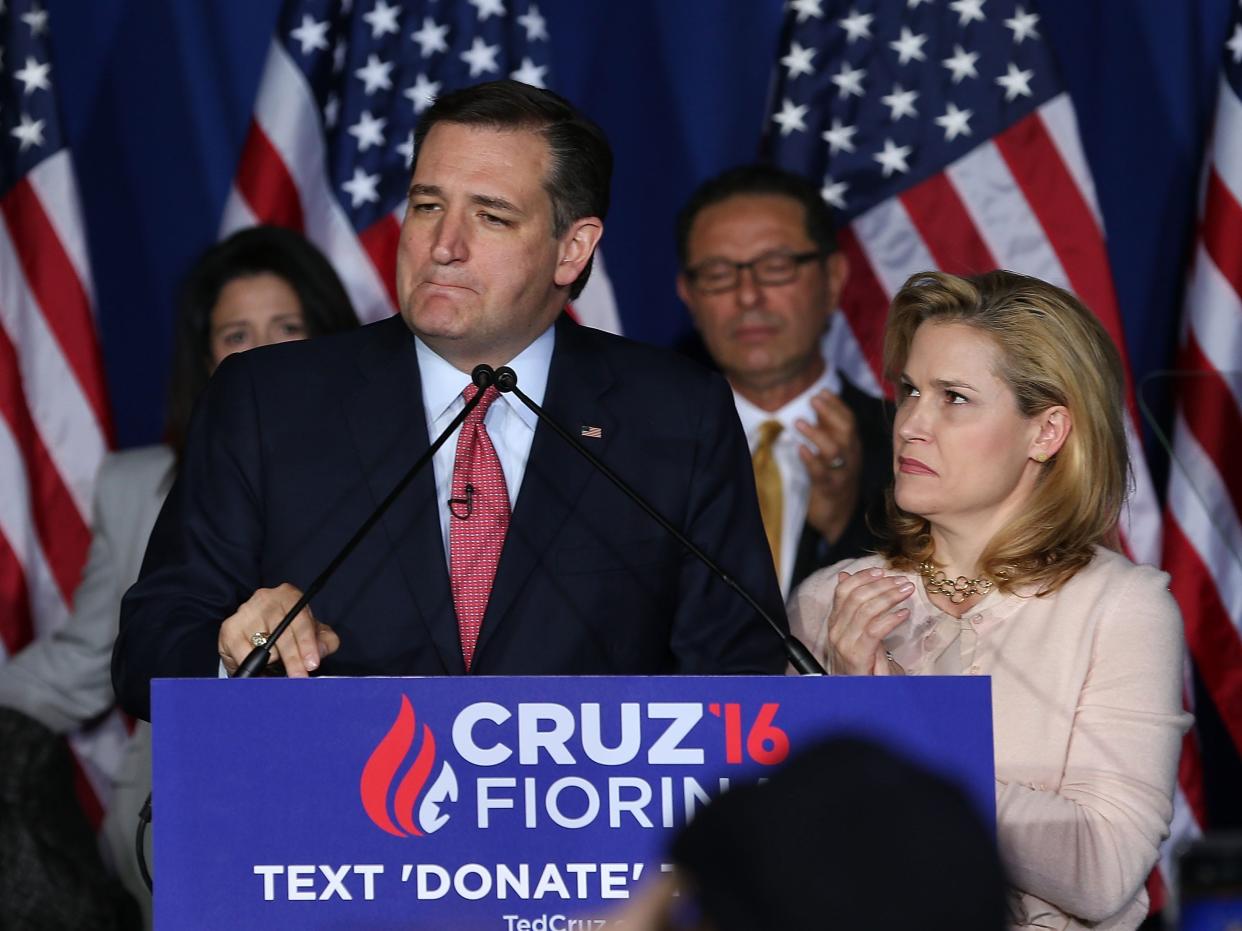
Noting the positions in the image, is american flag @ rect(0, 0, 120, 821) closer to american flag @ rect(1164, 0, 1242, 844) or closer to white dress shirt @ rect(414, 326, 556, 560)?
white dress shirt @ rect(414, 326, 556, 560)

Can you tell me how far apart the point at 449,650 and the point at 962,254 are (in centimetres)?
238

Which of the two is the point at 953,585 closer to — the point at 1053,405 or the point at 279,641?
the point at 1053,405

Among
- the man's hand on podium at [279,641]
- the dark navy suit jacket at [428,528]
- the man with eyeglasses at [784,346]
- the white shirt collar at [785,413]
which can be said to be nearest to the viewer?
the man's hand on podium at [279,641]

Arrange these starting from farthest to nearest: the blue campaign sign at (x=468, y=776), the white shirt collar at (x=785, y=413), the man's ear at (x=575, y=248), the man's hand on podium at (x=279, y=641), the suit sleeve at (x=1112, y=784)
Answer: the white shirt collar at (x=785, y=413), the man's ear at (x=575, y=248), the suit sleeve at (x=1112, y=784), the man's hand on podium at (x=279, y=641), the blue campaign sign at (x=468, y=776)

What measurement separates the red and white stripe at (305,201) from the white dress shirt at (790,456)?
1.76 feet

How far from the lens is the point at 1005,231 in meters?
4.45

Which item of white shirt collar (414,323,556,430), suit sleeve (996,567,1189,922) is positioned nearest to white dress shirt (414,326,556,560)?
white shirt collar (414,323,556,430)

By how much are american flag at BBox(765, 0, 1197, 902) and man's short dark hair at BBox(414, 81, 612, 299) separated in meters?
1.73

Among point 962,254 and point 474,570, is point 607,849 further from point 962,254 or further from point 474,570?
point 962,254

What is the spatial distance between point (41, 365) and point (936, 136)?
2.28m

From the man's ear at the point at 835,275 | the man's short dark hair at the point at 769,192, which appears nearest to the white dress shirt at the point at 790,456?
the man's ear at the point at 835,275

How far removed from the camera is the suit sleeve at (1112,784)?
2.25 m

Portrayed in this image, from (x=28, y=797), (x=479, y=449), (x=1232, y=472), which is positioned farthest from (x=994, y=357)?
(x=28, y=797)

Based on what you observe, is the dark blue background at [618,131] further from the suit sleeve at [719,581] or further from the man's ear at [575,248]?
the suit sleeve at [719,581]
